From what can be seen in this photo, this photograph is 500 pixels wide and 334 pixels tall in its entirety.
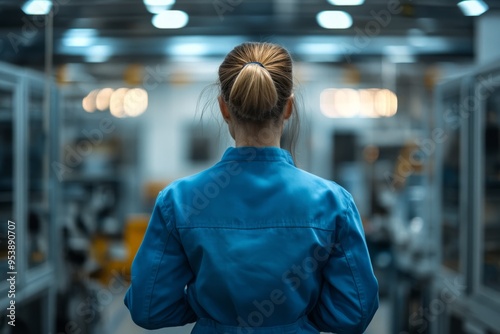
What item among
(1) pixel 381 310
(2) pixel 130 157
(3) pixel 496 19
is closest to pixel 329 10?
(3) pixel 496 19

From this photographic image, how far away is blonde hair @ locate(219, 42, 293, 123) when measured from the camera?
3.82 feet

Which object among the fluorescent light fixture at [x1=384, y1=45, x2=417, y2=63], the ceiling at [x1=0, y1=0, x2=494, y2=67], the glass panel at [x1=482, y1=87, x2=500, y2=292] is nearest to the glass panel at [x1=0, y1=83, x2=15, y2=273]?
the ceiling at [x1=0, y1=0, x2=494, y2=67]

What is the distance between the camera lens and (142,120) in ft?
16.1

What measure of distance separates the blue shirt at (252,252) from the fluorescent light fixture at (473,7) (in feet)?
7.35

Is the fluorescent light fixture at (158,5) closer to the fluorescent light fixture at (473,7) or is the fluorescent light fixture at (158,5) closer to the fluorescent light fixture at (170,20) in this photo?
the fluorescent light fixture at (170,20)

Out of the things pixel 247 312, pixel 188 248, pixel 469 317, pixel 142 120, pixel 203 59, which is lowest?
pixel 469 317

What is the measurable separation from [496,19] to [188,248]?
2.88 m

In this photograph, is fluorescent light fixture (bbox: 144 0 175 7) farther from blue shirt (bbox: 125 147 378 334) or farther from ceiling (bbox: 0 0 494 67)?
blue shirt (bbox: 125 147 378 334)

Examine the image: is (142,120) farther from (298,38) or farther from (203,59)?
(298,38)

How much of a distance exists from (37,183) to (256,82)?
2.54m

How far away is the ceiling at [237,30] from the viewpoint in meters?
3.30

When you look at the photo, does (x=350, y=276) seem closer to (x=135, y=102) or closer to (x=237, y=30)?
(x=237, y=30)

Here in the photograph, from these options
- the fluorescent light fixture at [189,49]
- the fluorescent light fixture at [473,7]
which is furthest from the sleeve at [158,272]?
the fluorescent light fixture at [189,49]

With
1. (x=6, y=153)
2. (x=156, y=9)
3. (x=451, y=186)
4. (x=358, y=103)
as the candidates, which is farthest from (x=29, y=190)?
(x=358, y=103)
